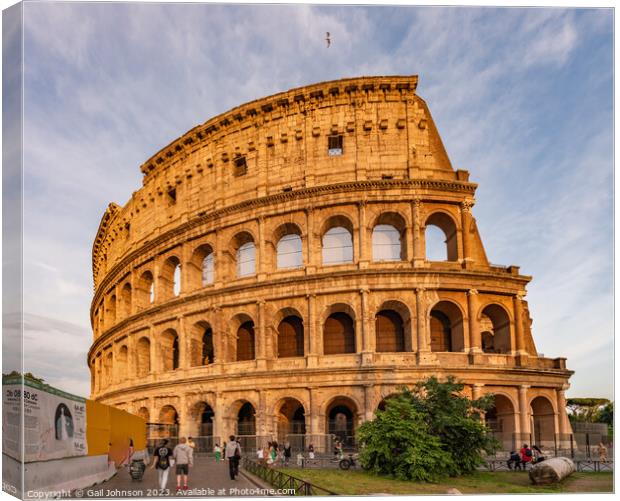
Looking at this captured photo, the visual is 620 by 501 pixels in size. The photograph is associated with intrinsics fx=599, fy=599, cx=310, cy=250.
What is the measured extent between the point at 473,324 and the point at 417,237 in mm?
4365

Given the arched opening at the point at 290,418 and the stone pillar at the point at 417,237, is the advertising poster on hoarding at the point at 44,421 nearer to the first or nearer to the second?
the arched opening at the point at 290,418

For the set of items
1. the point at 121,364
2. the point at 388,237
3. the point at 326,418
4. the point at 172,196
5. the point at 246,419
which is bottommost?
the point at 246,419

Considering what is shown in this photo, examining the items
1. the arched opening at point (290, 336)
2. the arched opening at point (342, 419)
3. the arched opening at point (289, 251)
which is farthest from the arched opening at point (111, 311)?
the arched opening at point (342, 419)

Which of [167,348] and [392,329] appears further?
[167,348]

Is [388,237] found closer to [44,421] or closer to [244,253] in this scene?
[244,253]

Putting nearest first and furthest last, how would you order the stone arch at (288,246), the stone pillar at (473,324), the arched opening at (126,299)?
the stone pillar at (473,324) < the stone arch at (288,246) < the arched opening at (126,299)

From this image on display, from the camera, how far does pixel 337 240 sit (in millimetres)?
27359

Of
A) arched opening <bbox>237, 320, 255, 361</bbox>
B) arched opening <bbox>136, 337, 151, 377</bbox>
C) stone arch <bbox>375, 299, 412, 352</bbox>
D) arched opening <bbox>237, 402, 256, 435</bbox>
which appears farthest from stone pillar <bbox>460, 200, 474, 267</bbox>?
arched opening <bbox>136, 337, 151, 377</bbox>

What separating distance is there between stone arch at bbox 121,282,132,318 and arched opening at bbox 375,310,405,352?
16.4 metres

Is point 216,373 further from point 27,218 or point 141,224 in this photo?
point 27,218

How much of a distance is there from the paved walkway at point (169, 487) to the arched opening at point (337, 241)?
1235 cm

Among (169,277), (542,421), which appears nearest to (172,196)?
(169,277)

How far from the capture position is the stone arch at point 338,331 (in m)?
26.4

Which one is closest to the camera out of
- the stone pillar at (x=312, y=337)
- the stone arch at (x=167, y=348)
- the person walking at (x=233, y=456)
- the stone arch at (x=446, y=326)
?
the person walking at (x=233, y=456)
